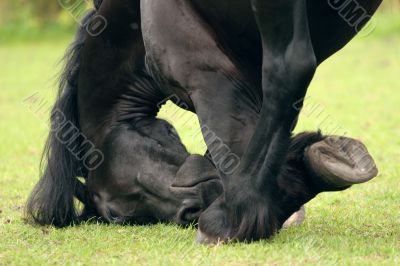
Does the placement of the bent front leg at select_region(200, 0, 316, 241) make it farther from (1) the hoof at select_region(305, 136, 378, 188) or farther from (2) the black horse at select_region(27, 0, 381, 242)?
(1) the hoof at select_region(305, 136, 378, 188)

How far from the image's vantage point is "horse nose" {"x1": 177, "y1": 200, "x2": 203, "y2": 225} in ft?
13.2

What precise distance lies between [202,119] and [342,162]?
2.19 ft

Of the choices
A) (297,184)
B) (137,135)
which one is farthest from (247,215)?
(137,135)

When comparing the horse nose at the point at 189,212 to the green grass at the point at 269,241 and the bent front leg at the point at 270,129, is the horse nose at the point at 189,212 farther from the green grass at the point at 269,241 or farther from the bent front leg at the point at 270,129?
the bent front leg at the point at 270,129

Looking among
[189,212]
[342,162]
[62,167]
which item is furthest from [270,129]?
[62,167]

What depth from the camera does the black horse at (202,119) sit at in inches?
134

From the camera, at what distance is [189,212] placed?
407 cm

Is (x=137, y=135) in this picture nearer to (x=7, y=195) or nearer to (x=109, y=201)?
(x=109, y=201)

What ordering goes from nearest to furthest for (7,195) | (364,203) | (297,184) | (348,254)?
(348,254) → (297,184) → (364,203) → (7,195)

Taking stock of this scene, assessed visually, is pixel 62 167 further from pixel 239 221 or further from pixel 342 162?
pixel 342 162

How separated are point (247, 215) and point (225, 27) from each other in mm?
853

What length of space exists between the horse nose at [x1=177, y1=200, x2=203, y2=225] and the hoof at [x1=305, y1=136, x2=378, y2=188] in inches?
30.8

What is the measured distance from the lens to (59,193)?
13.8 ft

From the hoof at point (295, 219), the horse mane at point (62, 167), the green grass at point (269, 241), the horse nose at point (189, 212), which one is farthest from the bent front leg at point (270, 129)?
the horse mane at point (62, 167)
